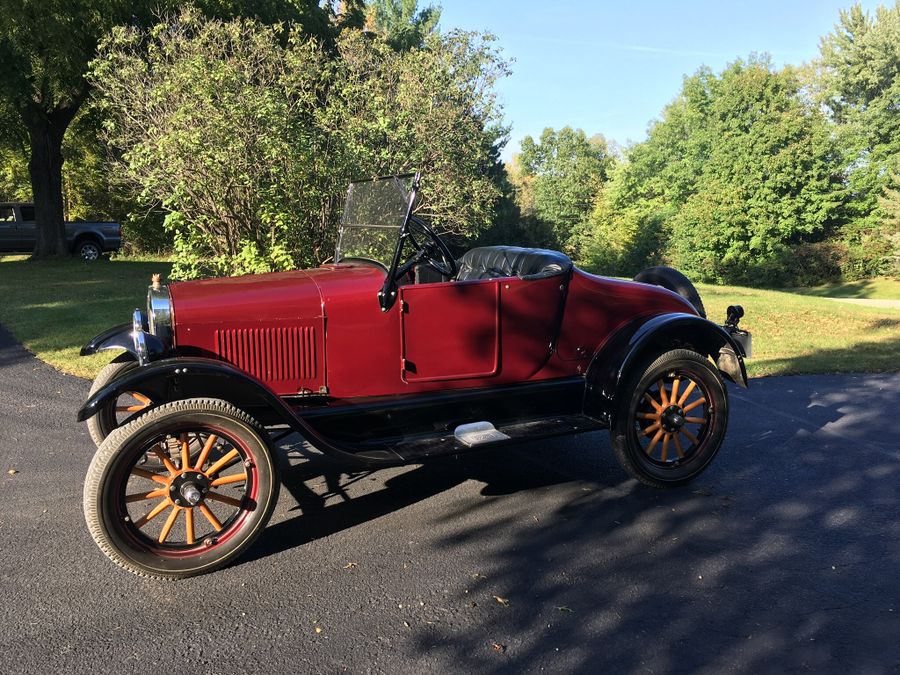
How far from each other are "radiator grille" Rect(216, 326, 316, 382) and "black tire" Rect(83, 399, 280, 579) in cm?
47

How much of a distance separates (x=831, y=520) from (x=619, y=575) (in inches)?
57.3

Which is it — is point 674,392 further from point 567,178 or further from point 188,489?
point 567,178

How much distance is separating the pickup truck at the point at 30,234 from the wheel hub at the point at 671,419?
66.7 feet

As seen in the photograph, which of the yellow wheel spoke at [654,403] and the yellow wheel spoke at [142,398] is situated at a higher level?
the yellow wheel spoke at [654,403]

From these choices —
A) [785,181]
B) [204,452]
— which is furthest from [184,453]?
[785,181]

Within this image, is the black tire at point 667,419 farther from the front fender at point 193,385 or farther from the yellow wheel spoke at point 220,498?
the yellow wheel spoke at point 220,498

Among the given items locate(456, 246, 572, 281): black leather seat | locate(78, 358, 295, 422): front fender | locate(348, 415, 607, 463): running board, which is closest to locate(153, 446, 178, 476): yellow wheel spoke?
locate(78, 358, 295, 422): front fender

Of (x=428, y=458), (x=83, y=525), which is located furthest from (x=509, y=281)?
(x=83, y=525)

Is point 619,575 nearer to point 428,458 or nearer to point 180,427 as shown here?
point 428,458

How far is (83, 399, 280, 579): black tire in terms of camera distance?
2.96m

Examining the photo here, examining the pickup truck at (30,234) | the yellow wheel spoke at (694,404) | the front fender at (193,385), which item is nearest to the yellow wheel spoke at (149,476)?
the front fender at (193,385)

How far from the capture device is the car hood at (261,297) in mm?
3571

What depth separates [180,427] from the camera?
3.10 meters

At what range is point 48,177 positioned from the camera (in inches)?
716
